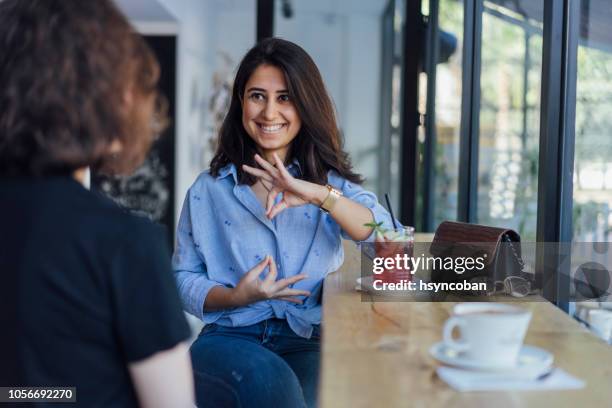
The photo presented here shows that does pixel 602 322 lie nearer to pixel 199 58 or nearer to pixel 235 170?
pixel 235 170

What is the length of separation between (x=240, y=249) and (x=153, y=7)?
13.0ft

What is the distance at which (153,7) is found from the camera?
5539mm

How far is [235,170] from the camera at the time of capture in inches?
82.2

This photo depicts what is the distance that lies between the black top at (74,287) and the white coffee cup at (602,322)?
1217 millimetres

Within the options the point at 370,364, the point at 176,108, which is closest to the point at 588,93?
the point at 370,364

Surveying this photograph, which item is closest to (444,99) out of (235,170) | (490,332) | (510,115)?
(510,115)

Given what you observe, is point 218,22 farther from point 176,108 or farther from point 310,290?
point 310,290

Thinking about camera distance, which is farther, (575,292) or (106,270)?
(575,292)

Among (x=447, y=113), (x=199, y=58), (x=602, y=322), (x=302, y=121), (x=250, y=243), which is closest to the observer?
(x=602, y=322)

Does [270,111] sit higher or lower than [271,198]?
higher

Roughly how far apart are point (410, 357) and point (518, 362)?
17cm

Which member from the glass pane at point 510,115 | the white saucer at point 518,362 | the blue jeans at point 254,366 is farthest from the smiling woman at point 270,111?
the white saucer at point 518,362

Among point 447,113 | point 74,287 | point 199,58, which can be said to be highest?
point 199,58

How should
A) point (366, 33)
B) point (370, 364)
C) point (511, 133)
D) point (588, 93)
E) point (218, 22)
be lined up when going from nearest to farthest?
point (370, 364), point (588, 93), point (511, 133), point (218, 22), point (366, 33)
